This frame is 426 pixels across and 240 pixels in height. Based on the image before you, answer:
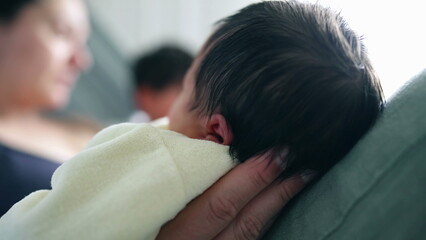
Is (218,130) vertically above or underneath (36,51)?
underneath

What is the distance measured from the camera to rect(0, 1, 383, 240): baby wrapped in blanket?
51 cm

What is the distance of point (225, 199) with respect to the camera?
0.54 m

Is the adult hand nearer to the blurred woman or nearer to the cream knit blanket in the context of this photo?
the cream knit blanket

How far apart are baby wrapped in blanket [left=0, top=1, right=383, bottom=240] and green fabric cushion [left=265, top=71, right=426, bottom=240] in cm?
4

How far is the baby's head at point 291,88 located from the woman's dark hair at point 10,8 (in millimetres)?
912

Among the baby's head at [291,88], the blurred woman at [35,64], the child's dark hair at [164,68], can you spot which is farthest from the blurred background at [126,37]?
the baby's head at [291,88]

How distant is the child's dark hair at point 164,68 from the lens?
1815mm

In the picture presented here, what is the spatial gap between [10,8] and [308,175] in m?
1.06

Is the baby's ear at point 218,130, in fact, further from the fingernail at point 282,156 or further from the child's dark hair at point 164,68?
the child's dark hair at point 164,68

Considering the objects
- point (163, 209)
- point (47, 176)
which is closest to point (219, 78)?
point (163, 209)

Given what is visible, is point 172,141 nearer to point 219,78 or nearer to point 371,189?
point 219,78

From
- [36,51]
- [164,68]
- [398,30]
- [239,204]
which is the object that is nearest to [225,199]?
[239,204]

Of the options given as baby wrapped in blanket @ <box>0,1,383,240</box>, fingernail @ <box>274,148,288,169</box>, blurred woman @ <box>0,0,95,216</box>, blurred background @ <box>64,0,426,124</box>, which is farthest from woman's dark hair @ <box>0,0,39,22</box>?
fingernail @ <box>274,148,288,169</box>

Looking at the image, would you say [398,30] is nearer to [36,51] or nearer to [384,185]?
[384,185]
